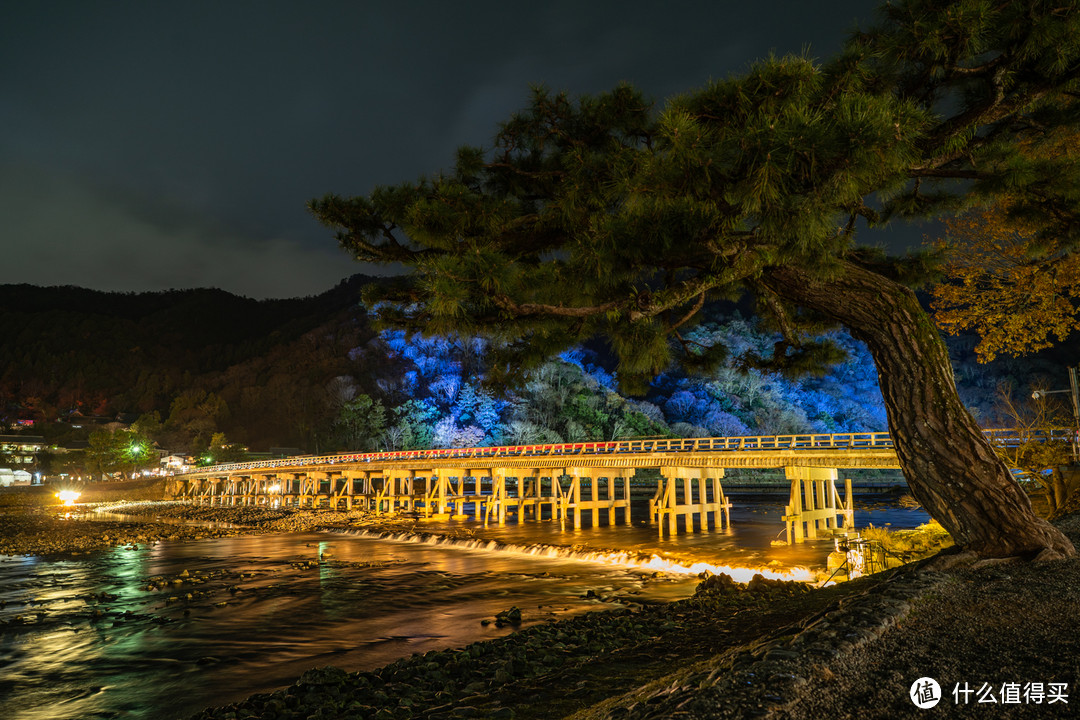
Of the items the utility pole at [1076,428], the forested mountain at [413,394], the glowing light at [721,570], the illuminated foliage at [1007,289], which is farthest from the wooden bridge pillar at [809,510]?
the forested mountain at [413,394]

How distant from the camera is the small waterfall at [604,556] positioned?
12570 millimetres

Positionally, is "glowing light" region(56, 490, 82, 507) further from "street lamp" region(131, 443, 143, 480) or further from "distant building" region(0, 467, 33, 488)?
"distant building" region(0, 467, 33, 488)

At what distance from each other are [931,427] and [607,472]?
18.0 metres

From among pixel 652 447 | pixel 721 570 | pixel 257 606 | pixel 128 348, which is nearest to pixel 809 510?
pixel 721 570

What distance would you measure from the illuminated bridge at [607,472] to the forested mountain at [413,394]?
1576cm

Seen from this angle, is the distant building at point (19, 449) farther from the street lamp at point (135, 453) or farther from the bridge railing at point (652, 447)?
the bridge railing at point (652, 447)

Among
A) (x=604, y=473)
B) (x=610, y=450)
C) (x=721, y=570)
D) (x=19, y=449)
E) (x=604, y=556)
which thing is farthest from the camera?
(x=19, y=449)

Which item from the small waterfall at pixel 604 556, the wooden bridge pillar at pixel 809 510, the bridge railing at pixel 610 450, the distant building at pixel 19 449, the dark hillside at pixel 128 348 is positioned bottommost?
the small waterfall at pixel 604 556

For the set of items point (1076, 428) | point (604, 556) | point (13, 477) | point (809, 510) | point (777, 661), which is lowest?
point (604, 556)

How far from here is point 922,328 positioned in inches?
221

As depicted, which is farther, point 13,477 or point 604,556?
point 13,477

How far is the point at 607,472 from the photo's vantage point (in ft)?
75.2

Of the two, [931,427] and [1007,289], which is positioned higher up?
[1007,289]

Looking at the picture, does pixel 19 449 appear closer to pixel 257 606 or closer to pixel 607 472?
pixel 607 472
